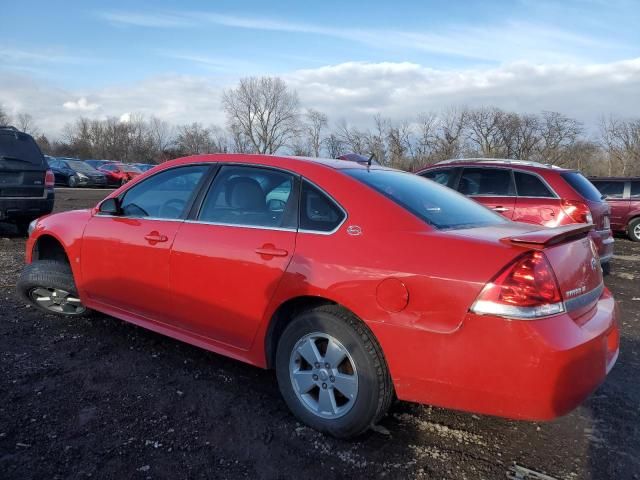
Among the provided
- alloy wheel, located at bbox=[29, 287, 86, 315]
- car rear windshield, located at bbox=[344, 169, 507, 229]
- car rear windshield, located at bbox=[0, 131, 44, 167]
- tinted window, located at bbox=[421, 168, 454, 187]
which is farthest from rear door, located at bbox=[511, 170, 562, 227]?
car rear windshield, located at bbox=[0, 131, 44, 167]

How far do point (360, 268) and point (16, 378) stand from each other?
2.47 metres

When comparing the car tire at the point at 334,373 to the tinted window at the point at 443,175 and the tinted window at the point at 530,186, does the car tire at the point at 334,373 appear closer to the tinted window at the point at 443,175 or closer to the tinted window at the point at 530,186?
the tinted window at the point at 530,186

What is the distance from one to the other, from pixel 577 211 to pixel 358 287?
5.29m

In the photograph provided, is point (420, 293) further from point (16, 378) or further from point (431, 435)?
point (16, 378)

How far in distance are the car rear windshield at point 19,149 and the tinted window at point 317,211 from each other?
7.42 meters

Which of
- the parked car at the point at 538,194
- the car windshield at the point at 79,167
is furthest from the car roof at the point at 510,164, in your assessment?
the car windshield at the point at 79,167

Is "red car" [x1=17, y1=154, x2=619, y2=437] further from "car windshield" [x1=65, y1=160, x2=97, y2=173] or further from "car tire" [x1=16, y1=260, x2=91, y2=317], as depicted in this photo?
"car windshield" [x1=65, y1=160, x2=97, y2=173]

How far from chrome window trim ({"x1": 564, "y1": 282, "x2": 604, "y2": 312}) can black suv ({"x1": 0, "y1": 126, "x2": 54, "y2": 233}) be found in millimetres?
8714

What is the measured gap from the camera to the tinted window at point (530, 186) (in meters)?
7.11

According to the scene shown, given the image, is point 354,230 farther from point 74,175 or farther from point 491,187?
point 74,175

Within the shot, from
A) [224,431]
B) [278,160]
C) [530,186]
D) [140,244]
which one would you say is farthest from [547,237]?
[530,186]

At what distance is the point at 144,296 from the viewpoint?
3.69 m

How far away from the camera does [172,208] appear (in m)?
3.71

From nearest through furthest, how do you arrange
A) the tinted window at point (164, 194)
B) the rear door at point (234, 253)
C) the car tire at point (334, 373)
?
→ the car tire at point (334, 373) → the rear door at point (234, 253) → the tinted window at point (164, 194)
